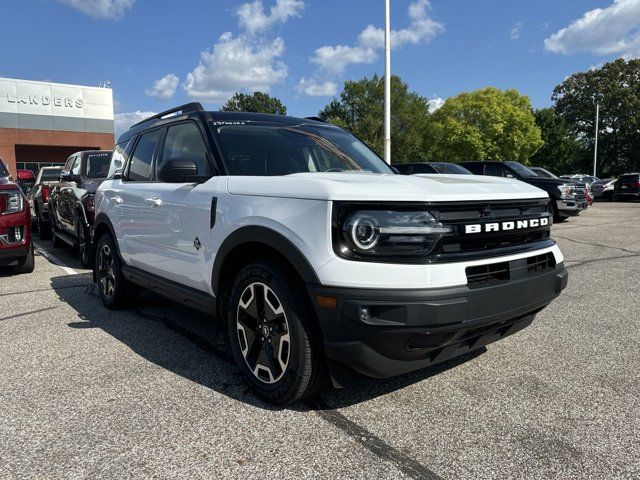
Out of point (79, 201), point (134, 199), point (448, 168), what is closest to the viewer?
point (134, 199)

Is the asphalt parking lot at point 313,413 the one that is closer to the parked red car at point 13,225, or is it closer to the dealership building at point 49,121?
the parked red car at point 13,225

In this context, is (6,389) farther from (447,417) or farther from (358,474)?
(447,417)

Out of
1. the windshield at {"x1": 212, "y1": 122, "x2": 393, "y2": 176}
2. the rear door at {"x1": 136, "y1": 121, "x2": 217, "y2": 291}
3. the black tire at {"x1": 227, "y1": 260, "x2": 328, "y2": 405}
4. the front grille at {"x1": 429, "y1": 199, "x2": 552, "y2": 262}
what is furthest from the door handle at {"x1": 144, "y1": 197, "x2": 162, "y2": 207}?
the front grille at {"x1": 429, "y1": 199, "x2": 552, "y2": 262}

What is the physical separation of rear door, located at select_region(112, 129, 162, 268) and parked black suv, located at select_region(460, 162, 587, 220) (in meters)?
11.0

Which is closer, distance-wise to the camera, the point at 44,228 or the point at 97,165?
the point at 97,165

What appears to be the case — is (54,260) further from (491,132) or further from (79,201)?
(491,132)

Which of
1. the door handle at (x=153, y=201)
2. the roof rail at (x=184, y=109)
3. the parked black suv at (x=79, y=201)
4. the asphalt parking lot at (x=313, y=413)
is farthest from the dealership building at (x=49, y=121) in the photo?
the asphalt parking lot at (x=313, y=413)

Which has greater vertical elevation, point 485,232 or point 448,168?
point 448,168

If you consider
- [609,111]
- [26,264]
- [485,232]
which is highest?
[609,111]

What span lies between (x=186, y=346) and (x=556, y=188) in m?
12.7

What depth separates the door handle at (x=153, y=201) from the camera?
13.0 ft

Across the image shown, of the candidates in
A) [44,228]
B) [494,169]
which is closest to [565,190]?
[494,169]

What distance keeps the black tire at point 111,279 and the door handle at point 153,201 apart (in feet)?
3.47

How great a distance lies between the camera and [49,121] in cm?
3644
